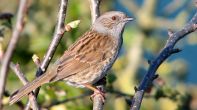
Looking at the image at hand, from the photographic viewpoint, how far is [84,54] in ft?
15.9

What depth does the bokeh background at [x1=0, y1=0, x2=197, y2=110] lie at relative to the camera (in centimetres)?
475

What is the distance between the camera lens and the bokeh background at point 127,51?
475cm

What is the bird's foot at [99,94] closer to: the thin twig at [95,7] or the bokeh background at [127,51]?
the bokeh background at [127,51]

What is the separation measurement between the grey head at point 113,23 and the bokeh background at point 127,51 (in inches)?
8.6

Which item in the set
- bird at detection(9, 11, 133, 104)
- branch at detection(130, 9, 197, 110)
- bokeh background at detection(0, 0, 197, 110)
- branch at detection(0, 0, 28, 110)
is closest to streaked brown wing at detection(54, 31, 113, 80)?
bird at detection(9, 11, 133, 104)

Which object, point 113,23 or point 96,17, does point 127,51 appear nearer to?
point 113,23

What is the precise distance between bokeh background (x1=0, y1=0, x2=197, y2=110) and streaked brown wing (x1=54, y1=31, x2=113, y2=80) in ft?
0.49

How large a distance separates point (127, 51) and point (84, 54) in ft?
11.4

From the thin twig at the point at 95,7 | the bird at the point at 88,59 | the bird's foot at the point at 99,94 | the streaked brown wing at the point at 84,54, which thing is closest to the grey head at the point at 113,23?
the bird at the point at 88,59

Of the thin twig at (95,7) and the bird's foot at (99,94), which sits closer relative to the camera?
the bird's foot at (99,94)

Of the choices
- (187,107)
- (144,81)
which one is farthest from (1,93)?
(187,107)

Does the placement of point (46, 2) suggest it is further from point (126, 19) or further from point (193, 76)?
point (193, 76)

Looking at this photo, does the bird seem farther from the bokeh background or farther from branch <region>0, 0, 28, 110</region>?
branch <region>0, 0, 28, 110</region>

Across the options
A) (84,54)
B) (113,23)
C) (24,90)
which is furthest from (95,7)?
(24,90)
